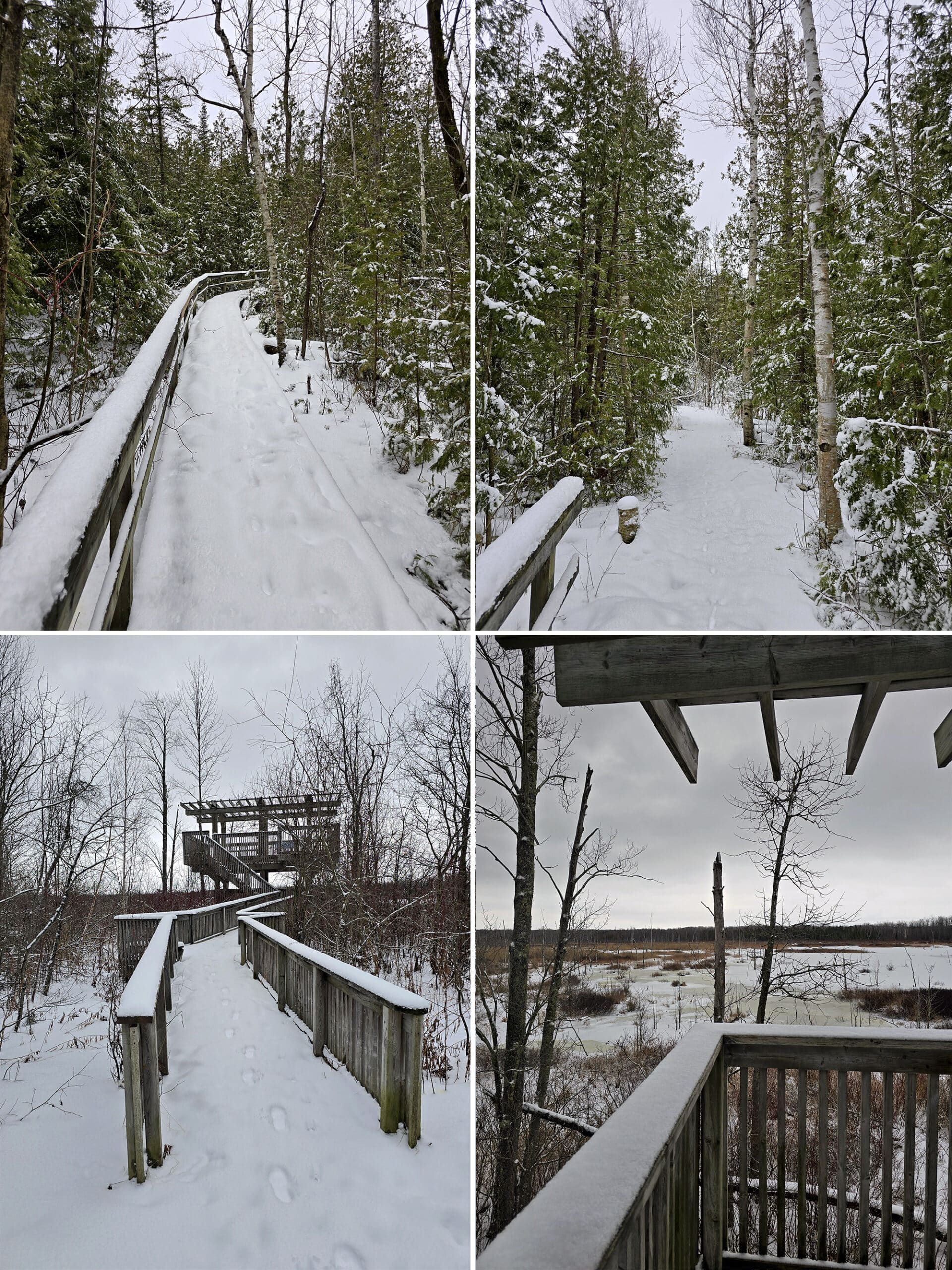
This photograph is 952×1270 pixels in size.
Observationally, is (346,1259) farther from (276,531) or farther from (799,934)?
(799,934)

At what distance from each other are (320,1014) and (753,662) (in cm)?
355

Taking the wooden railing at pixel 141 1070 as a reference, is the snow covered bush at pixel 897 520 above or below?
above

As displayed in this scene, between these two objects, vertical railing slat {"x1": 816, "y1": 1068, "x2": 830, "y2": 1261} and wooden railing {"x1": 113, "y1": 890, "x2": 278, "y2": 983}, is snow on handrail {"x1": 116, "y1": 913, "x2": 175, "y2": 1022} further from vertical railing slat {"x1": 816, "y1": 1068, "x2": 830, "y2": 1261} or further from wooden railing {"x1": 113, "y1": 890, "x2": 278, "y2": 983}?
vertical railing slat {"x1": 816, "y1": 1068, "x2": 830, "y2": 1261}

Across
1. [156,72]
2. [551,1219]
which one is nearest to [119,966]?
[551,1219]

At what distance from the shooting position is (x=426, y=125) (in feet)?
8.39

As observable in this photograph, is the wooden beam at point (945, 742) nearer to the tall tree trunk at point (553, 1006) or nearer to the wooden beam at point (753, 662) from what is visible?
the wooden beam at point (753, 662)

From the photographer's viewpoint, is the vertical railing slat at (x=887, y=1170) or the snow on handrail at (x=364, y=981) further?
the snow on handrail at (x=364, y=981)

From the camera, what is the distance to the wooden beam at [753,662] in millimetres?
1832

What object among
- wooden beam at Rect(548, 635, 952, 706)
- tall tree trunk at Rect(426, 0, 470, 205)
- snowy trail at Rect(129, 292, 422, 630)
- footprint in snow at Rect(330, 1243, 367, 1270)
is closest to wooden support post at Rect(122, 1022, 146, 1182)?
footprint in snow at Rect(330, 1243, 367, 1270)

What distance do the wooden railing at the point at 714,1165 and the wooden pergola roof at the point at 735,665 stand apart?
974 millimetres

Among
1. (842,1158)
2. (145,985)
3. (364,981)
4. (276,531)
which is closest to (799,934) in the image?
(842,1158)

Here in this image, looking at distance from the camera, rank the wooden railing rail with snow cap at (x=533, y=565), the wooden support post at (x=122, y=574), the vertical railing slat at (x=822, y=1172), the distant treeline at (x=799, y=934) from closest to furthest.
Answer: the wooden support post at (x=122, y=574)
the wooden railing rail with snow cap at (x=533, y=565)
the vertical railing slat at (x=822, y=1172)
the distant treeline at (x=799, y=934)

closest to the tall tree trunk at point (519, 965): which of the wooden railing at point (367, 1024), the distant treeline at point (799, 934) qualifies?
the wooden railing at point (367, 1024)

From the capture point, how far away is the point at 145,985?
278 centimetres
